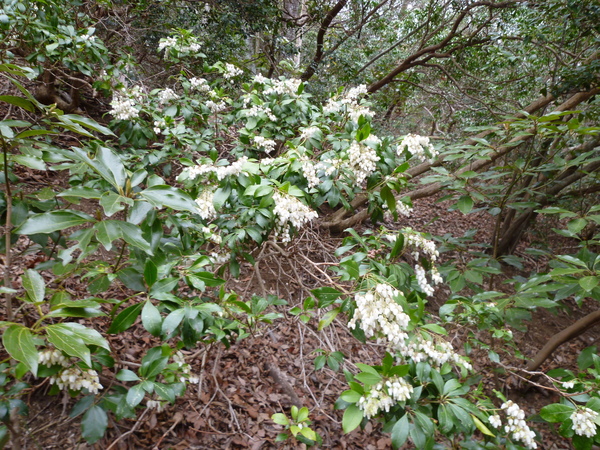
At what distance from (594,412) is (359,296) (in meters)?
1.08

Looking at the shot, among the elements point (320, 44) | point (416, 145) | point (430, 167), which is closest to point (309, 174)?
point (416, 145)

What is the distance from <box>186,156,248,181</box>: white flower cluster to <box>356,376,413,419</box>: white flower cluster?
1152 mm

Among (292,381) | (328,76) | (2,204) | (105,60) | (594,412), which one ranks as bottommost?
(292,381)

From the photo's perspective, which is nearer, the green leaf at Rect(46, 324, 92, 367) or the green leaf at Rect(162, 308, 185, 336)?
the green leaf at Rect(46, 324, 92, 367)

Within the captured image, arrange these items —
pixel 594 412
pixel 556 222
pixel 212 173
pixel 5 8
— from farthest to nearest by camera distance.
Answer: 1. pixel 556 222
2. pixel 5 8
3. pixel 212 173
4. pixel 594 412

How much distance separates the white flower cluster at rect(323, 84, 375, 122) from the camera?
2512mm

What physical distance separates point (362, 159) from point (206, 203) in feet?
2.96

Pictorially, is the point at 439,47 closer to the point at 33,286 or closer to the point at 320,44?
the point at 320,44

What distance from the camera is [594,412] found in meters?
1.34

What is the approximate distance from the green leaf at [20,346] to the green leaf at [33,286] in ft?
0.43

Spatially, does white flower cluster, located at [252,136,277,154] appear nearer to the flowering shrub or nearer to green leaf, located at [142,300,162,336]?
the flowering shrub

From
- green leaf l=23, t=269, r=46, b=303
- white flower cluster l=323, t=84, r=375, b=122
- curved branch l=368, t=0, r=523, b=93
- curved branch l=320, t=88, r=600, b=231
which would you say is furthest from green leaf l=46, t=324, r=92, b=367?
curved branch l=368, t=0, r=523, b=93

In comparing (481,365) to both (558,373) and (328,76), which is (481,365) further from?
(328,76)

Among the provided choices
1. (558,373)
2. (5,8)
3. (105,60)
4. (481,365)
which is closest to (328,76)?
(105,60)
